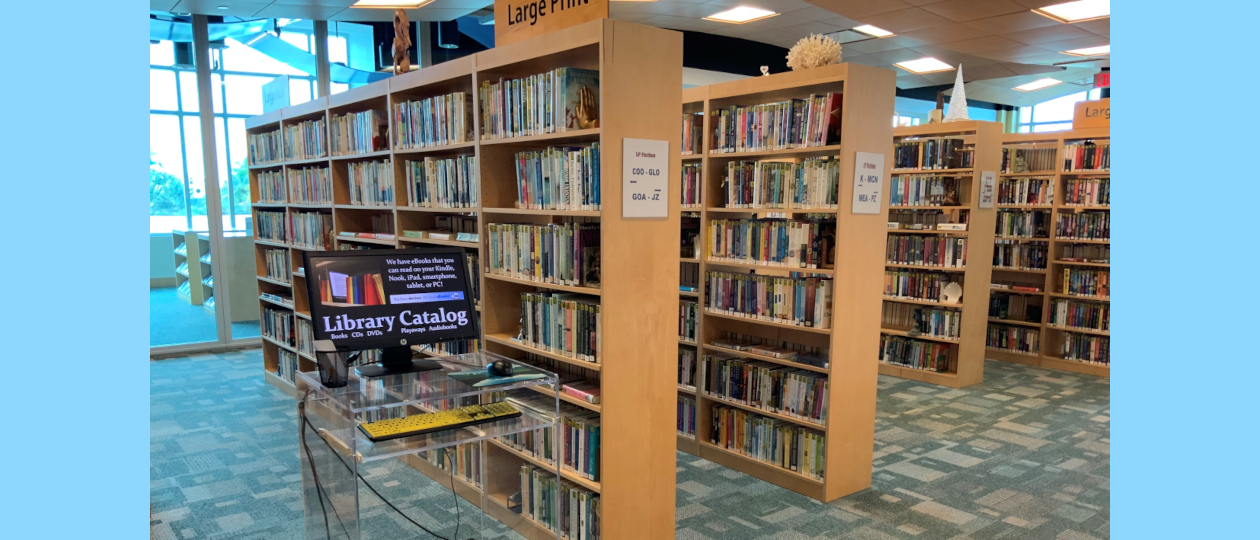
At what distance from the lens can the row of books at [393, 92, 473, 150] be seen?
3.56 meters

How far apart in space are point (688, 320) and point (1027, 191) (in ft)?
14.6

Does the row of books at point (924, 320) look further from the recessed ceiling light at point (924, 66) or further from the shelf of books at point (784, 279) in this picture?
the recessed ceiling light at point (924, 66)

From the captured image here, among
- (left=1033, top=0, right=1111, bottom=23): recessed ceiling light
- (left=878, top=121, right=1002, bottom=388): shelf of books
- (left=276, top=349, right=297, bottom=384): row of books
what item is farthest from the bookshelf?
(left=1033, top=0, right=1111, bottom=23): recessed ceiling light

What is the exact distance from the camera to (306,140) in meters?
5.49

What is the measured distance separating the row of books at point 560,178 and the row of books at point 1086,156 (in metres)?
5.78

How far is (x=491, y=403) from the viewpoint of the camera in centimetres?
247

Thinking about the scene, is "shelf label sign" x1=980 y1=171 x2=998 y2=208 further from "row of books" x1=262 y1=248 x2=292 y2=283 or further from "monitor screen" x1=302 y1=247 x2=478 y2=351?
"row of books" x1=262 y1=248 x2=292 y2=283

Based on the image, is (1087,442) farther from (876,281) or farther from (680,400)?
(680,400)

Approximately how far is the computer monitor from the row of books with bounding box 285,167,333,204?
289 cm

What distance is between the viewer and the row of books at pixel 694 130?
4.52m

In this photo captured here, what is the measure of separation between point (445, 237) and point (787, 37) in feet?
21.8

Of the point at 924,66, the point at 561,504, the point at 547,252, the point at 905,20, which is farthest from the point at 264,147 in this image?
the point at 924,66

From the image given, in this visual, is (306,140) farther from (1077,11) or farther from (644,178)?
(1077,11)

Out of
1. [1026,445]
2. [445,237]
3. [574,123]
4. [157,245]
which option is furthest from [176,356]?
[1026,445]
